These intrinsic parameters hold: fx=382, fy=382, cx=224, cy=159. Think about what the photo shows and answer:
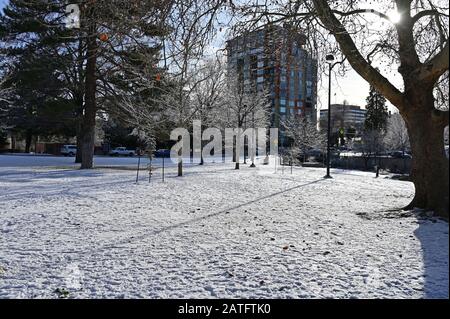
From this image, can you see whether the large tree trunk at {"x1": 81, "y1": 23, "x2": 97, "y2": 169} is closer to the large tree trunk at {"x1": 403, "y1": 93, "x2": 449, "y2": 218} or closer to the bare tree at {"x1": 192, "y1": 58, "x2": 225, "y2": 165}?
the bare tree at {"x1": 192, "y1": 58, "x2": 225, "y2": 165}

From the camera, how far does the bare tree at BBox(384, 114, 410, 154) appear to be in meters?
51.4

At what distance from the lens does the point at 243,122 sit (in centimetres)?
3406

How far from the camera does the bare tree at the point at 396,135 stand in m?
51.4

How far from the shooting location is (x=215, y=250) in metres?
5.42

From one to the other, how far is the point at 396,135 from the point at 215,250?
2108 inches

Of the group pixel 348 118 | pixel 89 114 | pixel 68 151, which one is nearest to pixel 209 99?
pixel 89 114

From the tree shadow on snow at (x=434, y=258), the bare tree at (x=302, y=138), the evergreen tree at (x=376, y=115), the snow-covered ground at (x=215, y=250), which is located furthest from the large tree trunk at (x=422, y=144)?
the evergreen tree at (x=376, y=115)

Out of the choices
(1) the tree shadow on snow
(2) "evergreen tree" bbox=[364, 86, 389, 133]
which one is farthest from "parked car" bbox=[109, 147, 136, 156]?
(1) the tree shadow on snow

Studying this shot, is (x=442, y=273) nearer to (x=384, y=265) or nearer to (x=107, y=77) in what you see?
(x=384, y=265)

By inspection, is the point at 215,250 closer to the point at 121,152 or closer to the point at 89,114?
the point at 89,114

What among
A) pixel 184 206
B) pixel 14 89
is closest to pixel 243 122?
pixel 14 89

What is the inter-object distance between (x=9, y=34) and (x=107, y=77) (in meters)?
5.20

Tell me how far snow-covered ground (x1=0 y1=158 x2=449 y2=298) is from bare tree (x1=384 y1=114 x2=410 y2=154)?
46.2 meters

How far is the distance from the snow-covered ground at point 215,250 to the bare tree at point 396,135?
46.2 m
